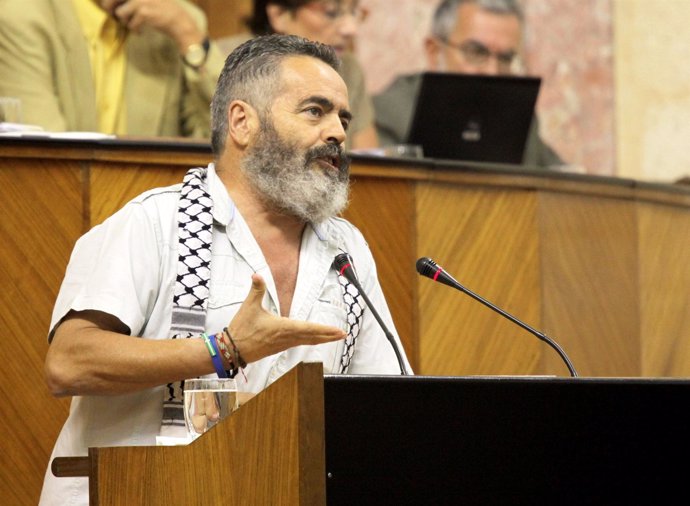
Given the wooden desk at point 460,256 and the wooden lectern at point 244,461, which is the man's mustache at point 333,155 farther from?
the wooden lectern at point 244,461

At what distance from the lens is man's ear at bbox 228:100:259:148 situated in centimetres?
296

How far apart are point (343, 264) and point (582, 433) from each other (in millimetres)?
774

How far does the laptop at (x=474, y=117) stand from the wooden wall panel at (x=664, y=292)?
1.67ft

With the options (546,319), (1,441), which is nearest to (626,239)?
(546,319)

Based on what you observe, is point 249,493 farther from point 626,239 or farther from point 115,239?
point 626,239

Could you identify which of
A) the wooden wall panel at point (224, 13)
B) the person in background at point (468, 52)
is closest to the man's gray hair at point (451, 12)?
the person in background at point (468, 52)

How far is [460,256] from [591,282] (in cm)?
56

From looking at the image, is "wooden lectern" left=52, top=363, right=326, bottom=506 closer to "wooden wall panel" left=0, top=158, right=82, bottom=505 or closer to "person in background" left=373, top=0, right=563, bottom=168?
"wooden wall panel" left=0, top=158, right=82, bottom=505

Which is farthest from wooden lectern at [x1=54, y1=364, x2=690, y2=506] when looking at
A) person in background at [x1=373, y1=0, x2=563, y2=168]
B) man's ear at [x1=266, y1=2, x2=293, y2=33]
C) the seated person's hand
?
person in background at [x1=373, y1=0, x2=563, y2=168]

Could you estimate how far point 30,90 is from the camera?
3.92 meters

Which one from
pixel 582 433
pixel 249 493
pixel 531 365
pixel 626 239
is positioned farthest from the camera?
pixel 626 239

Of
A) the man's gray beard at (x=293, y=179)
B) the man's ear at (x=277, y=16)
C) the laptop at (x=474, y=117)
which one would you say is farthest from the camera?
the man's ear at (x=277, y=16)

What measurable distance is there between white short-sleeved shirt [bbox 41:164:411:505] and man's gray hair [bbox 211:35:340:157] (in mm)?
162

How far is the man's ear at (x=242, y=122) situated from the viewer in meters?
2.96
